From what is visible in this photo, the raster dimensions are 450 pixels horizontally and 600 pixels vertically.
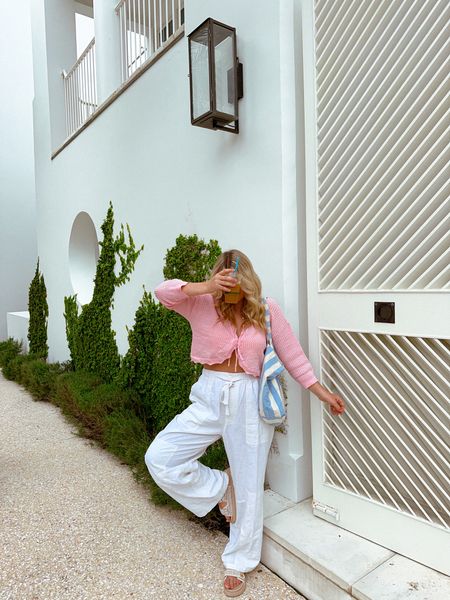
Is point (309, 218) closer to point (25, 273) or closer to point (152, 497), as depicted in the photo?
point (152, 497)

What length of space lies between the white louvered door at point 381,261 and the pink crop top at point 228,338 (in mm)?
228

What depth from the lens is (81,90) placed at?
664cm

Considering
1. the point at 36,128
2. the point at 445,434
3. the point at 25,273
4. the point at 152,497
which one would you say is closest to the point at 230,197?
the point at 445,434

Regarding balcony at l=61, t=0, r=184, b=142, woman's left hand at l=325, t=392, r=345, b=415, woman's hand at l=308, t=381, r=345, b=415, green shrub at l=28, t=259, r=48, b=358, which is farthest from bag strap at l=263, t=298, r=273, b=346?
green shrub at l=28, t=259, r=48, b=358

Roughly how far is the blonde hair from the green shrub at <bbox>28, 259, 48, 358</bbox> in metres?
5.99

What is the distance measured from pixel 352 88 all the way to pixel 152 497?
282 cm

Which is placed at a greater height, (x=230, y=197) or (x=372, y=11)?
(x=372, y=11)

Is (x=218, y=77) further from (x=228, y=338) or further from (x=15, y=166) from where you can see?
(x=15, y=166)

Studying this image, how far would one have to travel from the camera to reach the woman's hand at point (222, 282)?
7.01ft

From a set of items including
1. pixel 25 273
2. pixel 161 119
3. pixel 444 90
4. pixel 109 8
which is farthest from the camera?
pixel 25 273

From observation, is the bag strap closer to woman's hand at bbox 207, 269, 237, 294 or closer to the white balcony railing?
woman's hand at bbox 207, 269, 237, 294

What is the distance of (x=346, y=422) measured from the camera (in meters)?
2.49

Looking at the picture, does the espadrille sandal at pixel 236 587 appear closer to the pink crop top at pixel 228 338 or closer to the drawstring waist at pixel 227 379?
the drawstring waist at pixel 227 379

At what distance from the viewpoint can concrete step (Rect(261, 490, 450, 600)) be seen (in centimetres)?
196
